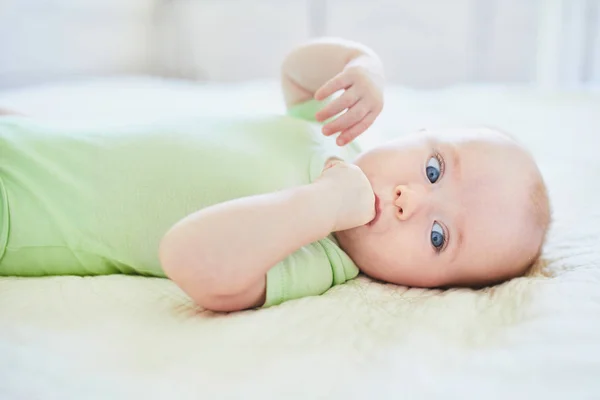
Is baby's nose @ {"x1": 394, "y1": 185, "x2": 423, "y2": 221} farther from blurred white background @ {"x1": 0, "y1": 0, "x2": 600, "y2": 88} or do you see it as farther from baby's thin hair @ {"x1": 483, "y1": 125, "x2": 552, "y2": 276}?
blurred white background @ {"x1": 0, "y1": 0, "x2": 600, "y2": 88}

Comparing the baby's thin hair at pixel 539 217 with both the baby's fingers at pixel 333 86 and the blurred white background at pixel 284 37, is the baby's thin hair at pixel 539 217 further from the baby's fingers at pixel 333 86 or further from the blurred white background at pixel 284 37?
the blurred white background at pixel 284 37

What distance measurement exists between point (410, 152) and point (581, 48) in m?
1.38

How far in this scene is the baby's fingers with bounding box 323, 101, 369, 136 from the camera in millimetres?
960

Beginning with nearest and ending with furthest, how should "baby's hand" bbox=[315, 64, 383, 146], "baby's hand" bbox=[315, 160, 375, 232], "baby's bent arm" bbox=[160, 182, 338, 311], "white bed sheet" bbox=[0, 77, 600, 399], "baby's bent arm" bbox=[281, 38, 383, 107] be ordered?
"white bed sheet" bbox=[0, 77, 600, 399] < "baby's bent arm" bbox=[160, 182, 338, 311] < "baby's hand" bbox=[315, 160, 375, 232] < "baby's hand" bbox=[315, 64, 383, 146] < "baby's bent arm" bbox=[281, 38, 383, 107]

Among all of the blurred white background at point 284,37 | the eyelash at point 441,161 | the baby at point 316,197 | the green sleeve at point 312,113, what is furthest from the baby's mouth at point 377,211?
the blurred white background at point 284,37

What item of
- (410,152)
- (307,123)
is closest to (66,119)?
(307,123)

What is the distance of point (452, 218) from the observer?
91 cm

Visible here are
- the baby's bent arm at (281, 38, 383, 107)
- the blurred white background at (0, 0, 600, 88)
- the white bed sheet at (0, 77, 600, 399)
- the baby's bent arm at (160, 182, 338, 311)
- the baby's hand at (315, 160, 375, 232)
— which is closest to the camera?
the white bed sheet at (0, 77, 600, 399)

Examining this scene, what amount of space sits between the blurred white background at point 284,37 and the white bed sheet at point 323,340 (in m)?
1.21

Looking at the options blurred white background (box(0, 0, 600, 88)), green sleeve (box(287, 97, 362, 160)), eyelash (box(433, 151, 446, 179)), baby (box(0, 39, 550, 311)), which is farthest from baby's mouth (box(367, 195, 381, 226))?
blurred white background (box(0, 0, 600, 88))

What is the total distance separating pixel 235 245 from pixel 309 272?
140 mm

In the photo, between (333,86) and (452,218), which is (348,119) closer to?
(333,86)

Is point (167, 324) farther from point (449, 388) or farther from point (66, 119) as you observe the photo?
point (66, 119)

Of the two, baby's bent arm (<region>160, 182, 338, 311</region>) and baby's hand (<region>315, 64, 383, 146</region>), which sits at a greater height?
baby's hand (<region>315, 64, 383, 146</region>)
